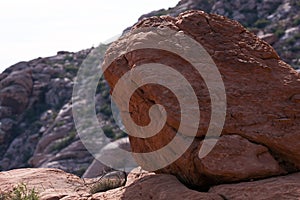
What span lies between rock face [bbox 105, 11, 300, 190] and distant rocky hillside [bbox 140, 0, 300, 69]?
103 ft

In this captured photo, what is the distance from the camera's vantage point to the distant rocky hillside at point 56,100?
38.2m

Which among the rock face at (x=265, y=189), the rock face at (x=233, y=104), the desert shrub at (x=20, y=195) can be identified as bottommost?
the desert shrub at (x=20, y=195)

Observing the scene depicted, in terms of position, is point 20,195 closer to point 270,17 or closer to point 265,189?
point 265,189

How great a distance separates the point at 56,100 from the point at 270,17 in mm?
24025

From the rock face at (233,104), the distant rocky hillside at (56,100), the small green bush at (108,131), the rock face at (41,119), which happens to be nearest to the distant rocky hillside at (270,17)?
the distant rocky hillside at (56,100)

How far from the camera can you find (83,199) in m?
7.13

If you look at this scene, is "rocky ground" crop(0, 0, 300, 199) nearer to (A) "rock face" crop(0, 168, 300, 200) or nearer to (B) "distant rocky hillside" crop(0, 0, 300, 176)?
(B) "distant rocky hillside" crop(0, 0, 300, 176)

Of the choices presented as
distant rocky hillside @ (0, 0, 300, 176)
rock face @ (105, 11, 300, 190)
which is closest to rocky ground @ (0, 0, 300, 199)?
distant rocky hillside @ (0, 0, 300, 176)

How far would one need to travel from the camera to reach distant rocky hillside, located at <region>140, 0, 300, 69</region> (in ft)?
132

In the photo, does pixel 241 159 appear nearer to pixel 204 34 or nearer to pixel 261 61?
pixel 261 61

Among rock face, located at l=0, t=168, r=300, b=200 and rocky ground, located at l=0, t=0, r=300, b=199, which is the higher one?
rock face, located at l=0, t=168, r=300, b=200

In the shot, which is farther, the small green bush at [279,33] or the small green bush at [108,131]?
the small green bush at [279,33]

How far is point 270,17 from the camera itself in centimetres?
4738

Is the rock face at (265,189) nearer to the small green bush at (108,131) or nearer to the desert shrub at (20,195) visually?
the desert shrub at (20,195)
